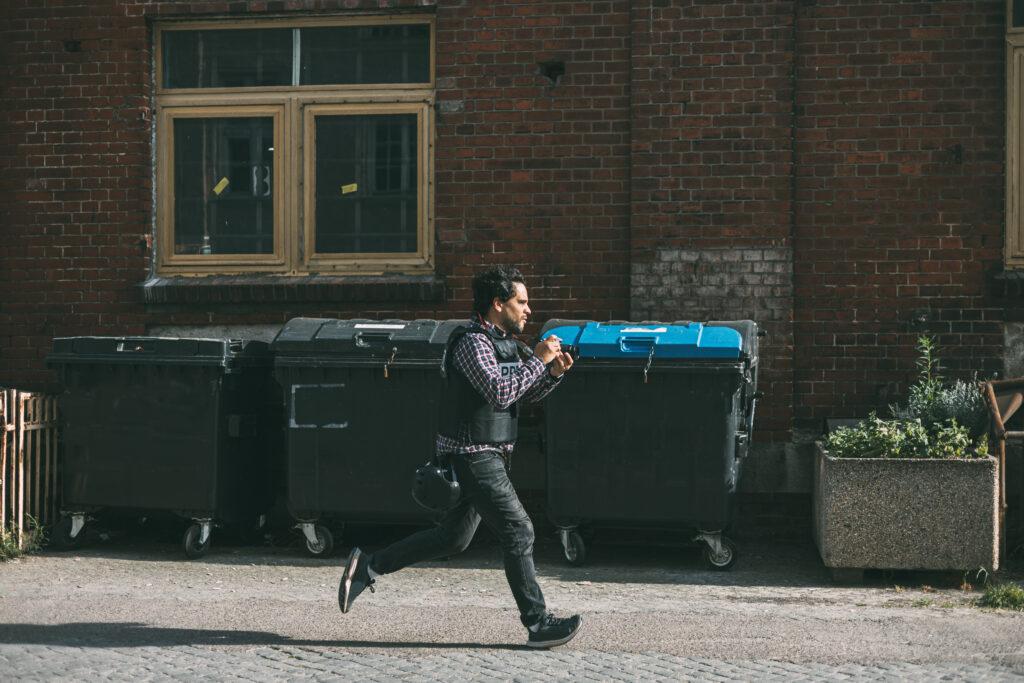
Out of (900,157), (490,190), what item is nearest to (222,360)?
(490,190)

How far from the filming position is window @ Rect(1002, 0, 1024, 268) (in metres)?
7.63

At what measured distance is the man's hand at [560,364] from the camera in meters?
4.82

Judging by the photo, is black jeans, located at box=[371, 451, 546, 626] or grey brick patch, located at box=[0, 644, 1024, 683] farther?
black jeans, located at box=[371, 451, 546, 626]

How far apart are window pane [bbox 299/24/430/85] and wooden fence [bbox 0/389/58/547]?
118 inches

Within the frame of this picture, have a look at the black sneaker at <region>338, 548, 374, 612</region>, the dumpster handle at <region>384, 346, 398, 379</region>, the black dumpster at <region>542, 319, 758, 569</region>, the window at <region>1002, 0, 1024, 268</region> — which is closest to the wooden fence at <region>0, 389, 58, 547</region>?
the dumpster handle at <region>384, 346, 398, 379</region>

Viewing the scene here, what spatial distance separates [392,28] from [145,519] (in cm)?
387

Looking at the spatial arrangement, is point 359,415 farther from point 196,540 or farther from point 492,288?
point 492,288

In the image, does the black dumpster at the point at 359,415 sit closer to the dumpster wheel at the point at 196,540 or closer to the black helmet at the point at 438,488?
the dumpster wheel at the point at 196,540

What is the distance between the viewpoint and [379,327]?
701 cm

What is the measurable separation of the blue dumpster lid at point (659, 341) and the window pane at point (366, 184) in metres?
2.09

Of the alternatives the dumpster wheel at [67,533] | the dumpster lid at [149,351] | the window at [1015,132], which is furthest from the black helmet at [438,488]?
the window at [1015,132]

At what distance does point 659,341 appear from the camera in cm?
657

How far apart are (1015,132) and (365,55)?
4.52 metres

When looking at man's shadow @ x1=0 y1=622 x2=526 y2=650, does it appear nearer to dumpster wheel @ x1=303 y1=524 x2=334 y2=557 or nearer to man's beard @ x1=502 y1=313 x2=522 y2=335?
man's beard @ x1=502 y1=313 x2=522 y2=335
